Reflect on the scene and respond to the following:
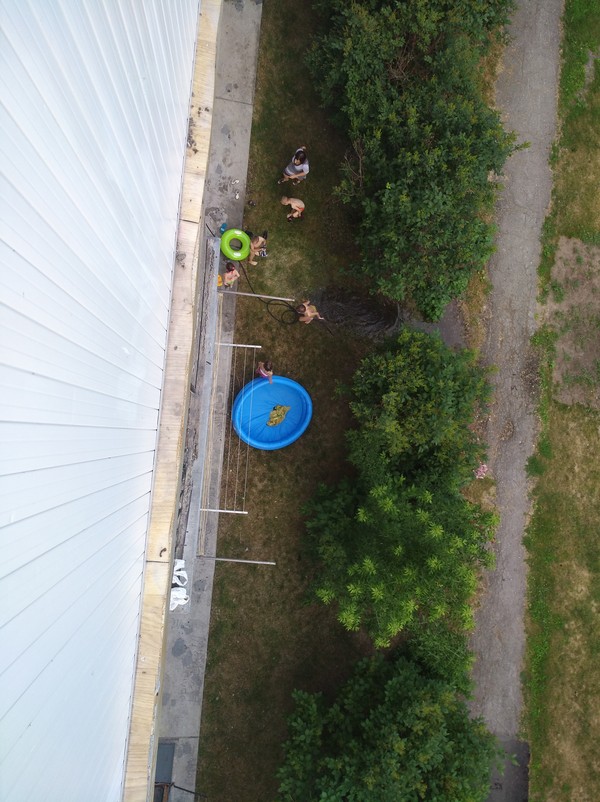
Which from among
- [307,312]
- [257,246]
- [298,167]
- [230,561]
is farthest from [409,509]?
[298,167]

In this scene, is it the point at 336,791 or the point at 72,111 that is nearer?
the point at 72,111

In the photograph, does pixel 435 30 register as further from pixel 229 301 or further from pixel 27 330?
pixel 27 330

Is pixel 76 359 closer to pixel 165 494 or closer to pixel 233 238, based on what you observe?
pixel 165 494

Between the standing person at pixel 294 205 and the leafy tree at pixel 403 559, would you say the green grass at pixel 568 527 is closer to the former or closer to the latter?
the leafy tree at pixel 403 559

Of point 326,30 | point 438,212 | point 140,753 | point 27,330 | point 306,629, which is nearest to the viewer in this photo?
point 27,330

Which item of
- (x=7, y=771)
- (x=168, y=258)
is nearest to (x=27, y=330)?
(x=7, y=771)

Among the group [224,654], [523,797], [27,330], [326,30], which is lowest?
[523,797]

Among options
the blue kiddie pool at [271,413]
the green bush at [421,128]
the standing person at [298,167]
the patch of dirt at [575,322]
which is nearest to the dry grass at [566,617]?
the patch of dirt at [575,322]

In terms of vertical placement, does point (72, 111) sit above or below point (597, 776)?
above
